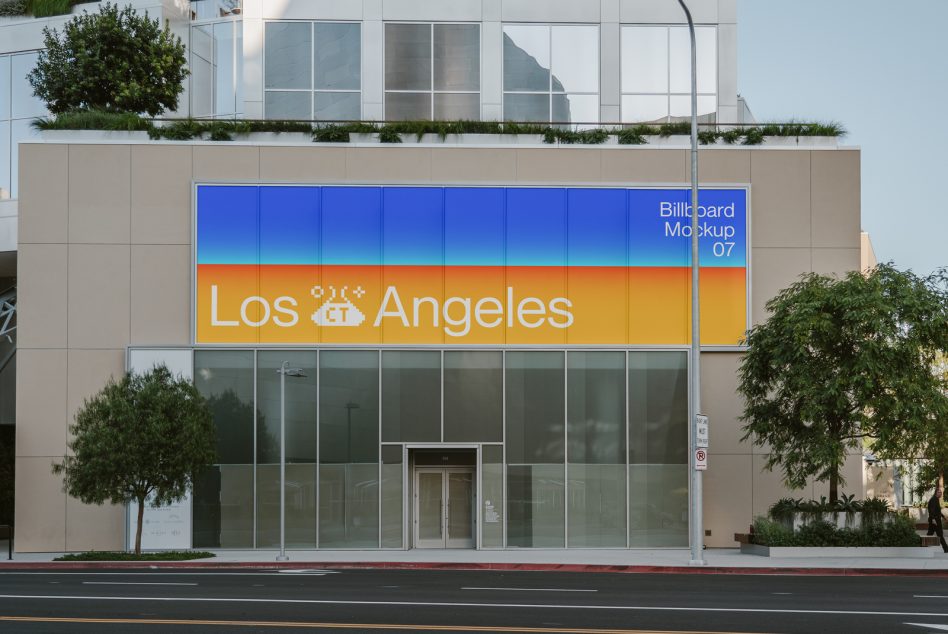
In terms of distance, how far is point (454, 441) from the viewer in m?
32.1

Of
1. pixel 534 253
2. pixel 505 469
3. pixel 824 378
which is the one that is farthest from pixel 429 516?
pixel 824 378

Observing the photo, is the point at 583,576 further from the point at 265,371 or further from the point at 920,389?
the point at 265,371

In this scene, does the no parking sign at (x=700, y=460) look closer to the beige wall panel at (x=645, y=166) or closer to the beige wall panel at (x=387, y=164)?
the beige wall panel at (x=645, y=166)

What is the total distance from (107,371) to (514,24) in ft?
52.4

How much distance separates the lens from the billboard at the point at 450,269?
3216 cm

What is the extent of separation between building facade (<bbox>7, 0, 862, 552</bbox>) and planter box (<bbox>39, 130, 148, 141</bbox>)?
0.61ft

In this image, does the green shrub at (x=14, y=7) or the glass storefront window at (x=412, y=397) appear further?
the green shrub at (x=14, y=7)

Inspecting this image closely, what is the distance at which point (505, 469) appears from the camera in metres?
32.1

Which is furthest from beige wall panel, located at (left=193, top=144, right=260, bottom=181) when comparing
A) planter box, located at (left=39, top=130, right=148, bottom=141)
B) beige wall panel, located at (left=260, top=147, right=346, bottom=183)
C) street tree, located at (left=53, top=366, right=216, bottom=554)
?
street tree, located at (left=53, top=366, right=216, bottom=554)

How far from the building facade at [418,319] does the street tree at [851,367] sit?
2982 mm

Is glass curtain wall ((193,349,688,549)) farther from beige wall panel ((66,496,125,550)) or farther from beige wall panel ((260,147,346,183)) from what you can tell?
beige wall panel ((260,147,346,183))

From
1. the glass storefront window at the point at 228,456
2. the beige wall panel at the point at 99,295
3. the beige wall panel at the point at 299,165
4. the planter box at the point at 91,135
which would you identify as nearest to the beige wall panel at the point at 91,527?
the glass storefront window at the point at 228,456

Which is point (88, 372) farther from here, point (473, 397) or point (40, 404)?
point (473, 397)

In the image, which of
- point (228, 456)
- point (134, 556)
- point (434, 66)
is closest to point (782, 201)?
point (434, 66)
